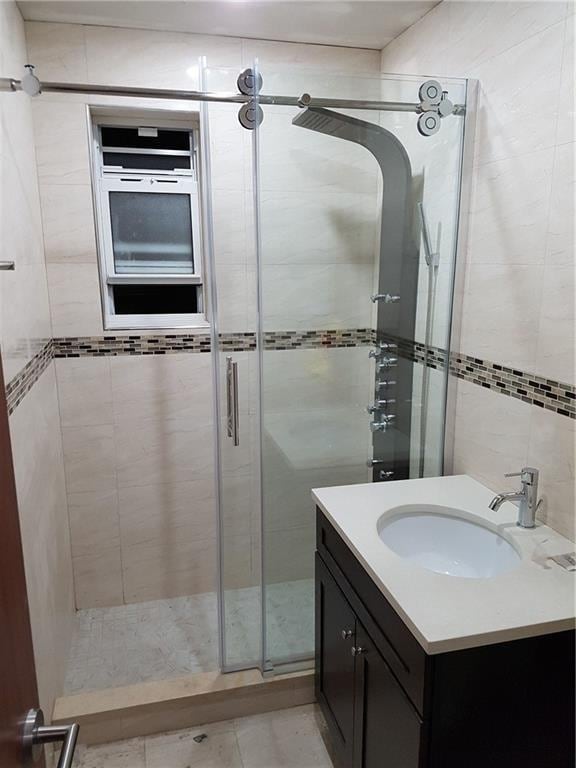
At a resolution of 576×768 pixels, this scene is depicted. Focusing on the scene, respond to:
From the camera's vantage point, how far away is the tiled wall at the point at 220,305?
204 cm

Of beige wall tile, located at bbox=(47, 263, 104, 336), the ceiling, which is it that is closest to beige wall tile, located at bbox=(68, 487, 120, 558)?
beige wall tile, located at bbox=(47, 263, 104, 336)

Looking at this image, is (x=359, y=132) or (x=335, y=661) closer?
(x=335, y=661)

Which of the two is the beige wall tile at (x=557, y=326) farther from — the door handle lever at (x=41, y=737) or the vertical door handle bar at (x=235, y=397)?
the door handle lever at (x=41, y=737)

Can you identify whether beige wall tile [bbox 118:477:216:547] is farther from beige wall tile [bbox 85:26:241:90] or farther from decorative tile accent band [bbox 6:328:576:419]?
beige wall tile [bbox 85:26:241:90]

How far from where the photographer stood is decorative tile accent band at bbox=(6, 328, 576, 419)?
152cm

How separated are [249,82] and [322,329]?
0.88 m

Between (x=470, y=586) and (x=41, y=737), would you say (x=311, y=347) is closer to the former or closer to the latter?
(x=470, y=586)

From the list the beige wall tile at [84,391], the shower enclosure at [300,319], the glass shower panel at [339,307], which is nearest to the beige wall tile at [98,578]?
the shower enclosure at [300,319]

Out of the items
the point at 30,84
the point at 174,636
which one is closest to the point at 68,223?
the point at 30,84

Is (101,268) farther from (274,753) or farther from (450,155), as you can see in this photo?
(274,753)

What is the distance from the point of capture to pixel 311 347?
210 centimetres

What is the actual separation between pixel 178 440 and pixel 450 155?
1698mm

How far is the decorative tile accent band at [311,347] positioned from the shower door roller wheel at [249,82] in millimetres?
795

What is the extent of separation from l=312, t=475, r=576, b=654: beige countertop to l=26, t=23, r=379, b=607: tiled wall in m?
0.67
